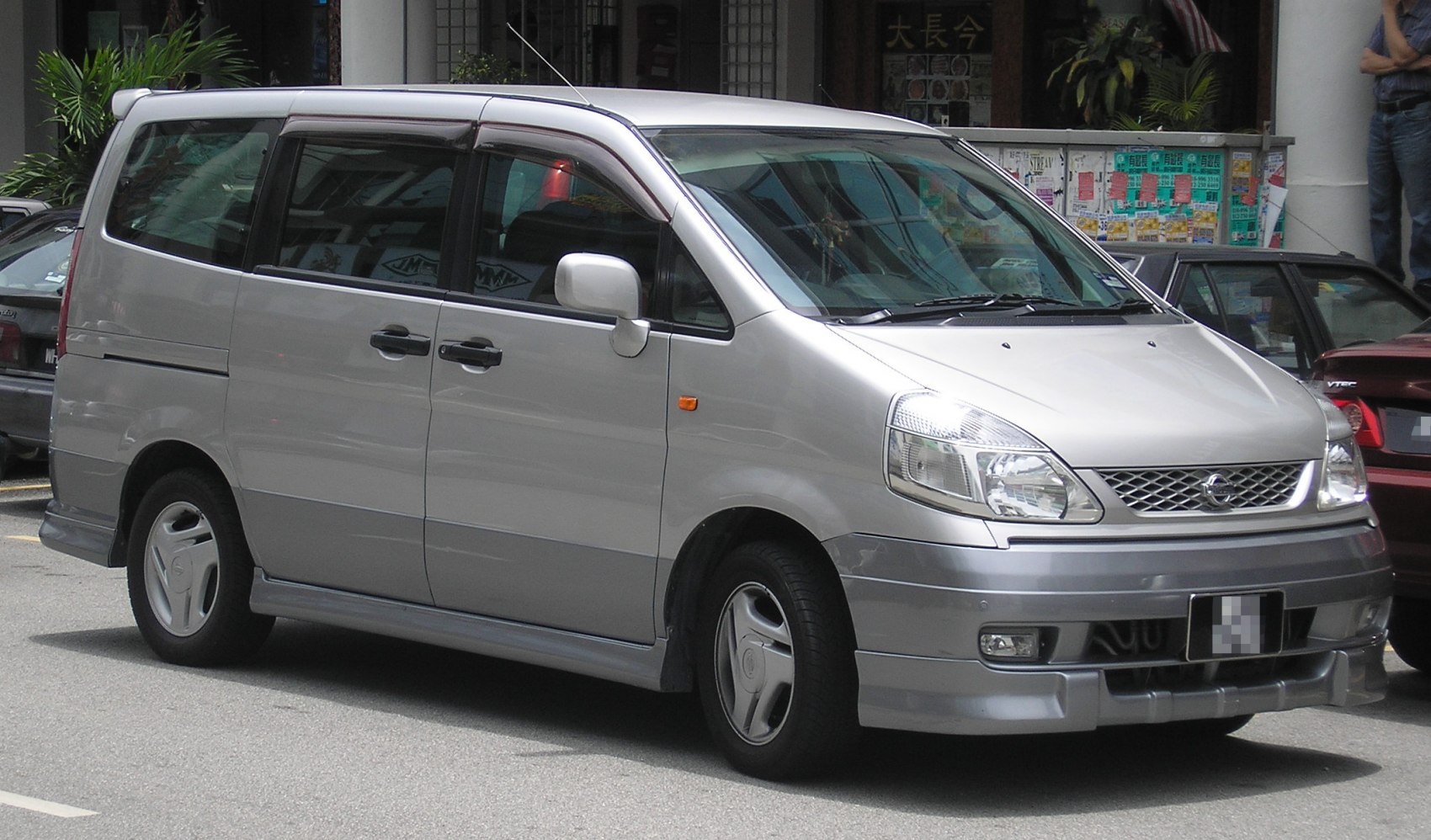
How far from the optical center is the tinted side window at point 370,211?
683 cm

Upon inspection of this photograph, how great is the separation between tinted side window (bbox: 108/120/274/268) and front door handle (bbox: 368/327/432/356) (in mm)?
903

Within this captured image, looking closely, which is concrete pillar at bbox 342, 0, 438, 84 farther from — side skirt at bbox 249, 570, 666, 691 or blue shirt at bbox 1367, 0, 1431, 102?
side skirt at bbox 249, 570, 666, 691

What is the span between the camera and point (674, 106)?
6711 mm

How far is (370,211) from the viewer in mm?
7051

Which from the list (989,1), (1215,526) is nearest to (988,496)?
(1215,526)

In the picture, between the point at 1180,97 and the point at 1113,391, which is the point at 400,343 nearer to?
the point at 1113,391

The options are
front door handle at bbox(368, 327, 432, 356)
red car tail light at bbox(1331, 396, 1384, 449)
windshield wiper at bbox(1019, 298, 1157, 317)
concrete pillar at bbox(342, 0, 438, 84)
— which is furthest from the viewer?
concrete pillar at bbox(342, 0, 438, 84)

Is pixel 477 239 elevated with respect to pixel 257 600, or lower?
elevated

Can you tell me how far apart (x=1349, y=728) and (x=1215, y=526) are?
171 cm

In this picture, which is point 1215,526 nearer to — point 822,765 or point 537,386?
point 822,765

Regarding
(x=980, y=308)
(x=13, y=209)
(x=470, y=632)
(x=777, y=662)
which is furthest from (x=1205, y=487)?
(x=13, y=209)

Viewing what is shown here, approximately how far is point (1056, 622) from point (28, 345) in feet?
26.5

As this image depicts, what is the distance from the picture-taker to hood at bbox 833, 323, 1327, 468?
546cm

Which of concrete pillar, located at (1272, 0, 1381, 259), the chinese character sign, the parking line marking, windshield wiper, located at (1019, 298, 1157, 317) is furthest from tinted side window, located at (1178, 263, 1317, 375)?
the chinese character sign
